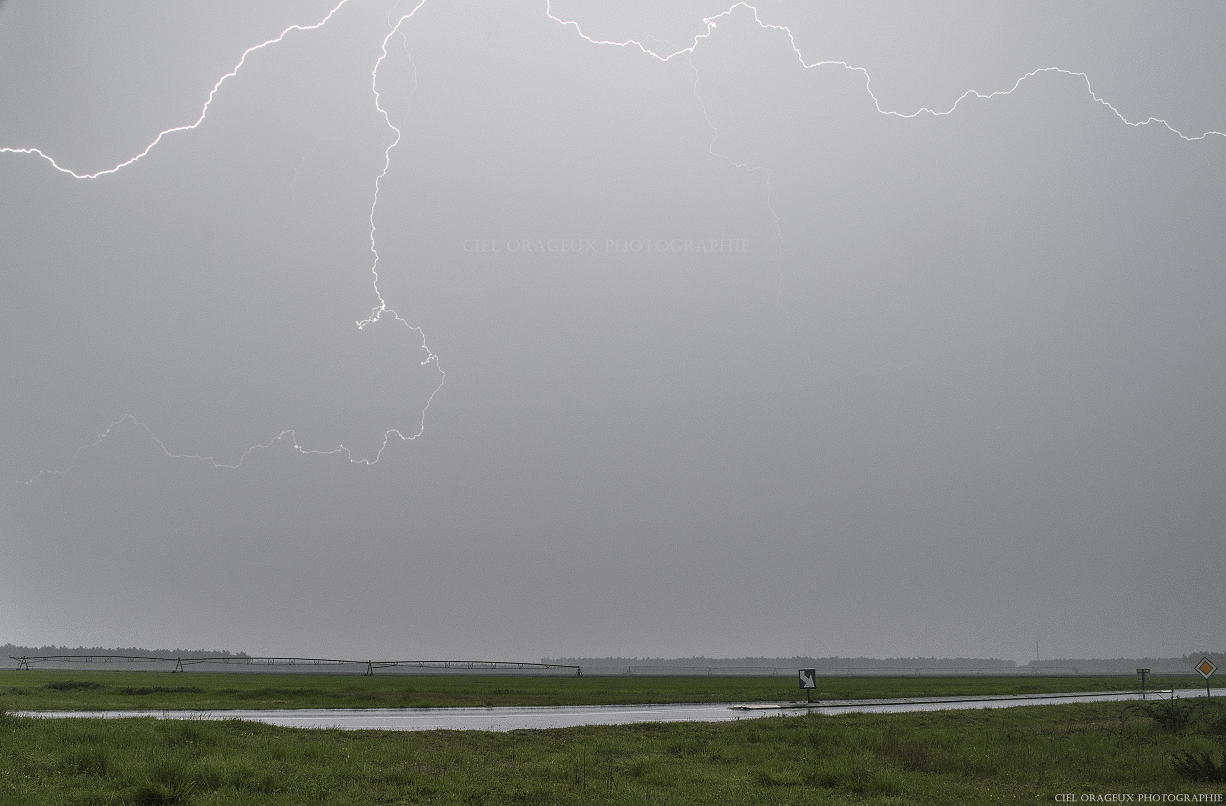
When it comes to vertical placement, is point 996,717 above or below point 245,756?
below

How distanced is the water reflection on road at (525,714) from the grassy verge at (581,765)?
2953 millimetres

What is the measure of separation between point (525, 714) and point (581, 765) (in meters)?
13.4

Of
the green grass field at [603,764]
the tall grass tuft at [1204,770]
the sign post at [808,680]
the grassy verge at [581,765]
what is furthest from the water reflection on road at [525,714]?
the tall grass tuft at [1204,770]

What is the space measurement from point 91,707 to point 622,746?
20.0 meters

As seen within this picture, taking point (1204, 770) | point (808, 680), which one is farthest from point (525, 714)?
point (1204, 770)

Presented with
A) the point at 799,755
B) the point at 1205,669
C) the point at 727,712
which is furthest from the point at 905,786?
the point at 1205,669

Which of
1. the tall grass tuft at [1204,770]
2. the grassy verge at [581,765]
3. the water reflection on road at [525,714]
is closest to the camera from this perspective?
the grassy verge at [581,765]

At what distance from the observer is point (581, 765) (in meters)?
16.7

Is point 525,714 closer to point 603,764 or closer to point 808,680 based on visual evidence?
point 603,764

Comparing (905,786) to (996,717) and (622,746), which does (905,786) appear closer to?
(622,746)

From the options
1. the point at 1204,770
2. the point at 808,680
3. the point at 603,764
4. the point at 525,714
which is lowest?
the point at 525,714

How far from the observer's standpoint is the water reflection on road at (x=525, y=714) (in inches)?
946

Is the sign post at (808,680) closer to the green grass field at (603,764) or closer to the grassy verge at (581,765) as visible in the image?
the green grass field at (603,764)

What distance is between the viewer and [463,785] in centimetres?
1439
